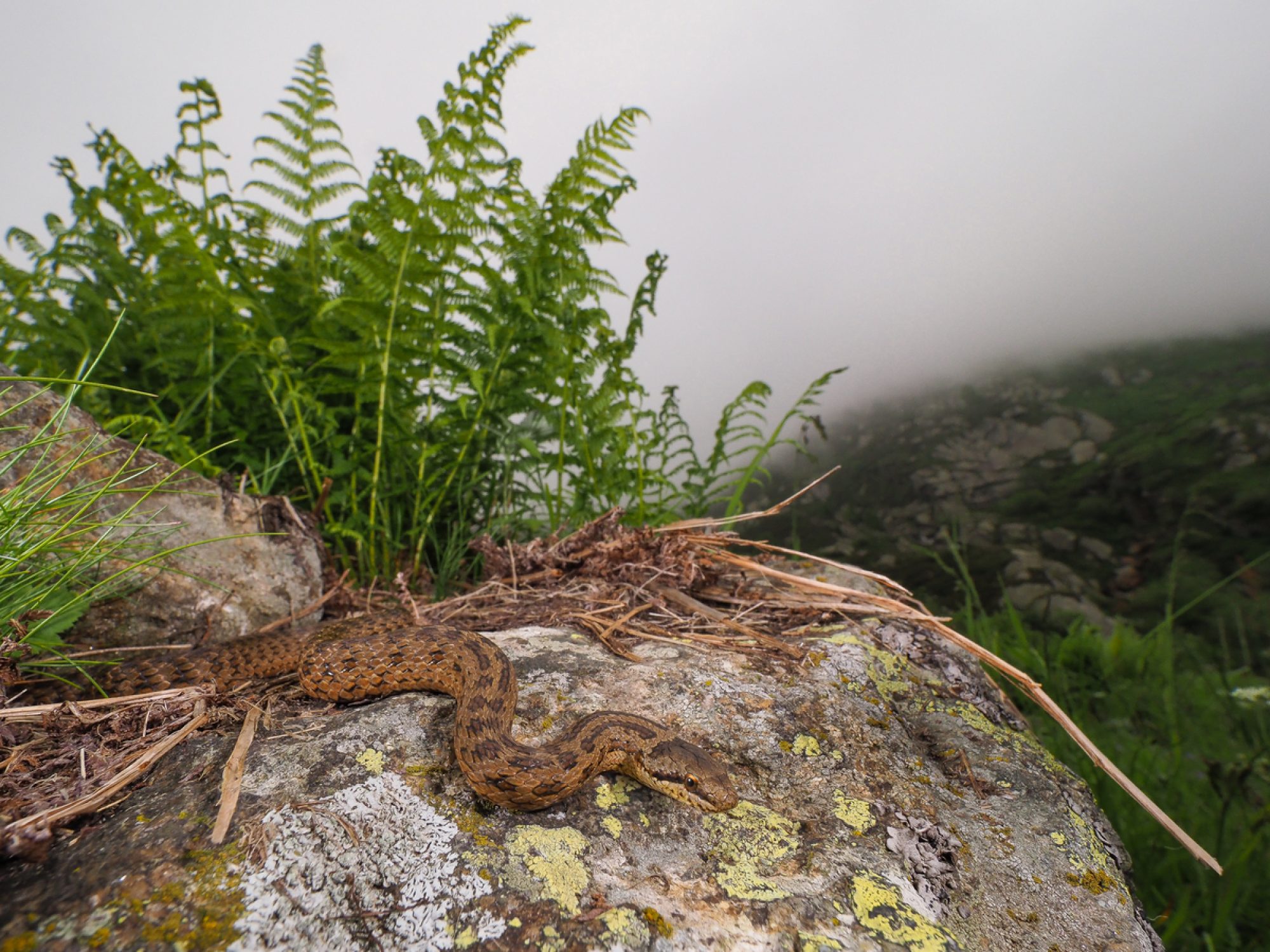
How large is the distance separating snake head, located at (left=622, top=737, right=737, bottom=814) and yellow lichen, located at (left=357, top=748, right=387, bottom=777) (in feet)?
2.76

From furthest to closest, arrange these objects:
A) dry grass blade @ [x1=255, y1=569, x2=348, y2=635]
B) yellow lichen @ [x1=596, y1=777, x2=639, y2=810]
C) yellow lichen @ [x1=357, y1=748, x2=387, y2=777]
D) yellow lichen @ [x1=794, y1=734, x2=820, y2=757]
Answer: dry grass blade @ [x1=255, y1=569, x2=348, y2=635], yellow lichen @ [x1=794, y1=734, x2=820, y2=757], yellow lichen @ [x1=596, y1=777, x2=639, y2=810], yellow lichen @ [x1=357, y1=748, x2=387, y2=777]

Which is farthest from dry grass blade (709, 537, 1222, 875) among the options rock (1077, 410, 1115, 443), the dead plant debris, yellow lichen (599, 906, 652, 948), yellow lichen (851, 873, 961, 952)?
rock (1077, 410, 1115, 443)

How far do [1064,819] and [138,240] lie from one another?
6586mm

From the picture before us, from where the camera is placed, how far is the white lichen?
1548mm

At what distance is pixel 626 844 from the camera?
6.62 feet

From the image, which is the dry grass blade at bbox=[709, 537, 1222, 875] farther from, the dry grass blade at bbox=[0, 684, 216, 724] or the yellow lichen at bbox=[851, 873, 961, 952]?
the dry grass blade at bbox=[0, 684, 216, 724]

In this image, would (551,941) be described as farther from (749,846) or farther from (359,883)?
(749,846)

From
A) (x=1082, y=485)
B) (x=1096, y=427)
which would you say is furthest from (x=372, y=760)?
(x=1096, y=427)

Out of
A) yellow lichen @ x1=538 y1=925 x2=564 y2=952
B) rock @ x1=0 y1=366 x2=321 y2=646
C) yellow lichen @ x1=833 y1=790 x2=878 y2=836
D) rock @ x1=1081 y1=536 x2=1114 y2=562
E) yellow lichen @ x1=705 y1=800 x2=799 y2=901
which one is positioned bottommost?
rock @ x1=1081 y1=536 x2=1114 y2=562

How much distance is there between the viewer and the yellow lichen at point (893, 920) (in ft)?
5.82

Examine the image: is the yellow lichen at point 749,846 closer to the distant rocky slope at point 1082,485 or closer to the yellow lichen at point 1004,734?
the yellow lichen at point 1004,734

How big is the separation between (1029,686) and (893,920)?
4.31 feet

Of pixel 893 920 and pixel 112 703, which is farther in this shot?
pixel 112 703

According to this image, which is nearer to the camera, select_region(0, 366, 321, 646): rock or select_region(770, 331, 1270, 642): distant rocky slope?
select_region(0, 366, 321, 646): rock
